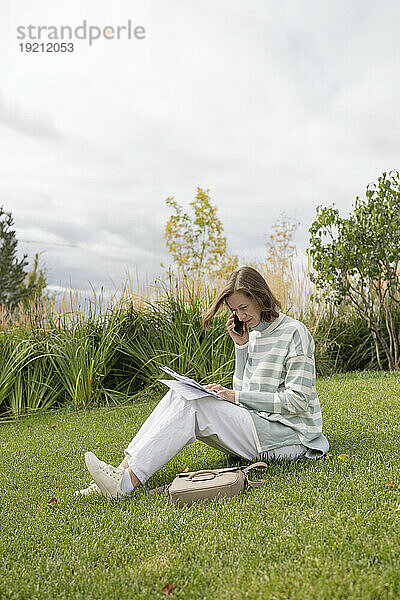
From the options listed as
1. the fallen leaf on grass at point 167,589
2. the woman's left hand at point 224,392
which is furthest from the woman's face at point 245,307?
the fallen leaf on grass at point 167,589

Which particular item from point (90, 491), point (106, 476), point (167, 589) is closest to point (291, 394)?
point (106, 476)

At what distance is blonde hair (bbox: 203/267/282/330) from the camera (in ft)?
10.7

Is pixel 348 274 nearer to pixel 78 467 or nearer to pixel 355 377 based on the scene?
pixel 355 377

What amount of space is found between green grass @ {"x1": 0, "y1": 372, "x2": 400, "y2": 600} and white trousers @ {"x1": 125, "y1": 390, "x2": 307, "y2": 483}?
6.4 inches

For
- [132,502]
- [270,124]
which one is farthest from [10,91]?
[132,502]

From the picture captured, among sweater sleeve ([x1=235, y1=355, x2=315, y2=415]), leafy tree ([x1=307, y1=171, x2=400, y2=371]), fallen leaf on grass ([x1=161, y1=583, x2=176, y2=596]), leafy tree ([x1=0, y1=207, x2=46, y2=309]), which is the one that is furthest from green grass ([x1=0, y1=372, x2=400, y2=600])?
leafy tree ([x1=0, y1=207, x2=46, y2=309])

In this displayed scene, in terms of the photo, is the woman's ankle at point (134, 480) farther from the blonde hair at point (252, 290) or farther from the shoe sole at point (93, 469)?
the blonde hair at point (252, 290)

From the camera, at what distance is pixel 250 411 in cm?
318

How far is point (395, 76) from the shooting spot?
7.81 m

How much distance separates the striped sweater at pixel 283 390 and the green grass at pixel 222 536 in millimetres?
155

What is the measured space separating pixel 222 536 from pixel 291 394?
38.8 inches

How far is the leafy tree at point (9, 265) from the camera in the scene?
24.0 meters

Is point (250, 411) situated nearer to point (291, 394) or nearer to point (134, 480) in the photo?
point (291, 394)

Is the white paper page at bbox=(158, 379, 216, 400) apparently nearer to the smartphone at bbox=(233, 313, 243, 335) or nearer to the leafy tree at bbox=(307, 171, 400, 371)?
the smartphone at bbox=(233, 313, 243, 335)
